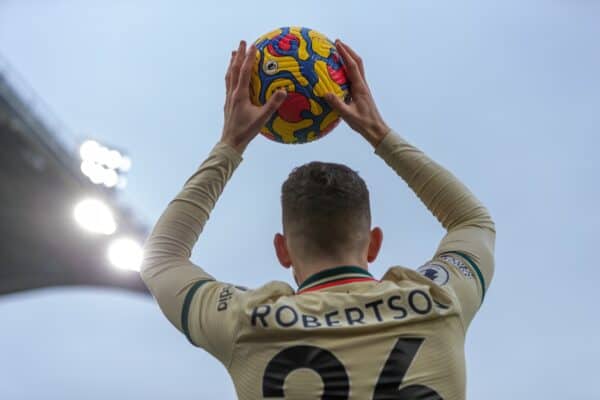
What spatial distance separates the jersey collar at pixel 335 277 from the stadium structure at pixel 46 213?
19.0m

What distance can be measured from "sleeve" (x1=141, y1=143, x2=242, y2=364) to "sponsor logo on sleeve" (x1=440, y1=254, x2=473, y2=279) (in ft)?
2.21

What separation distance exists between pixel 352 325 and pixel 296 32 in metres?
1.79

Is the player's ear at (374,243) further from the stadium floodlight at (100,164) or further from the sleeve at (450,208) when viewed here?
the stadium floodlight at (100,164)

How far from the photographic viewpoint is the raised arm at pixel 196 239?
1.71 metres

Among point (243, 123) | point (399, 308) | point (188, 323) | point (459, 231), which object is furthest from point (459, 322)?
point (243, 123)

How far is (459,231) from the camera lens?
2098 millimetres

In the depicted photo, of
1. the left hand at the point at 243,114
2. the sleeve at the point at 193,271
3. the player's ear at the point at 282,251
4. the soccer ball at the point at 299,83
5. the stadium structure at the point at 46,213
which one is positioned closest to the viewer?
the sleeve at the point at 193,271

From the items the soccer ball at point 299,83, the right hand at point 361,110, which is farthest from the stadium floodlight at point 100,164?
the right hand at point 361,110

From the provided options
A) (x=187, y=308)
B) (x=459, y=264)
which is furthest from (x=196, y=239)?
(x=459, y=264)

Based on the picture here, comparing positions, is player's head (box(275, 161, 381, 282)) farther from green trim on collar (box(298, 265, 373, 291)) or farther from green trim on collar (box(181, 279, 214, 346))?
green trim on collar (box(181, 279, 214, 346))

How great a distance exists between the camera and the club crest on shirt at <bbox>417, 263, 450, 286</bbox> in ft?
5.83

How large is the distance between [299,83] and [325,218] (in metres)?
1.09

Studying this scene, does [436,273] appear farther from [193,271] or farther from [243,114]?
[243,114]

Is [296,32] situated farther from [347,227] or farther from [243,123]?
[347,227]
